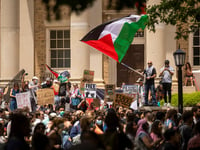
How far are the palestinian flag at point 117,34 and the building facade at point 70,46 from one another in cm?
953

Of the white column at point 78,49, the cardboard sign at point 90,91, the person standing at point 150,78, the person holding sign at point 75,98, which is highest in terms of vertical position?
the white column at point 78,49

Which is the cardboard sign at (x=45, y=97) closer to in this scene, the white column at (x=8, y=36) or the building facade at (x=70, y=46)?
the building facade at (x=70, y=46)

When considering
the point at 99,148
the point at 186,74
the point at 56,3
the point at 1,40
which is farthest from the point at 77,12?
the point at 1,40

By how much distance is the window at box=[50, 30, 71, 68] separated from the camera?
32906mm

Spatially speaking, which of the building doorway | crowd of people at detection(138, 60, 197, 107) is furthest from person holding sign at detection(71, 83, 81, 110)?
the building doorway

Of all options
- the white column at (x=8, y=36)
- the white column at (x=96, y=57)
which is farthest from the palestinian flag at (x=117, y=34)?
the white column at (x=8, y=36)

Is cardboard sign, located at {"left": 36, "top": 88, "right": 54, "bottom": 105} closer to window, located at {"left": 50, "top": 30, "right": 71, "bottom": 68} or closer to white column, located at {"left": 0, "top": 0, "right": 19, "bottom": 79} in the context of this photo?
white column, located at {"left": 0, "top": 0, "right": 19, "bottom": 79}

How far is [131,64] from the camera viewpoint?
32.3 metres

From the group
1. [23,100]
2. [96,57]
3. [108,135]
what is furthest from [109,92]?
[108,135]

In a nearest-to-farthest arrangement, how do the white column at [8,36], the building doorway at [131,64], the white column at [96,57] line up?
the white column at [8,36]
the white column at [96,57]
the building doorway at [131,64]

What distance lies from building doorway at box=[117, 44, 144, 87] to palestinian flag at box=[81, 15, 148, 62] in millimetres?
12377

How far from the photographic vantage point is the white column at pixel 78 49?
2973 cm

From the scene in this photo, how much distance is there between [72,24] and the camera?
30.4 metres

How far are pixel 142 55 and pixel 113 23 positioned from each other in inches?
505
